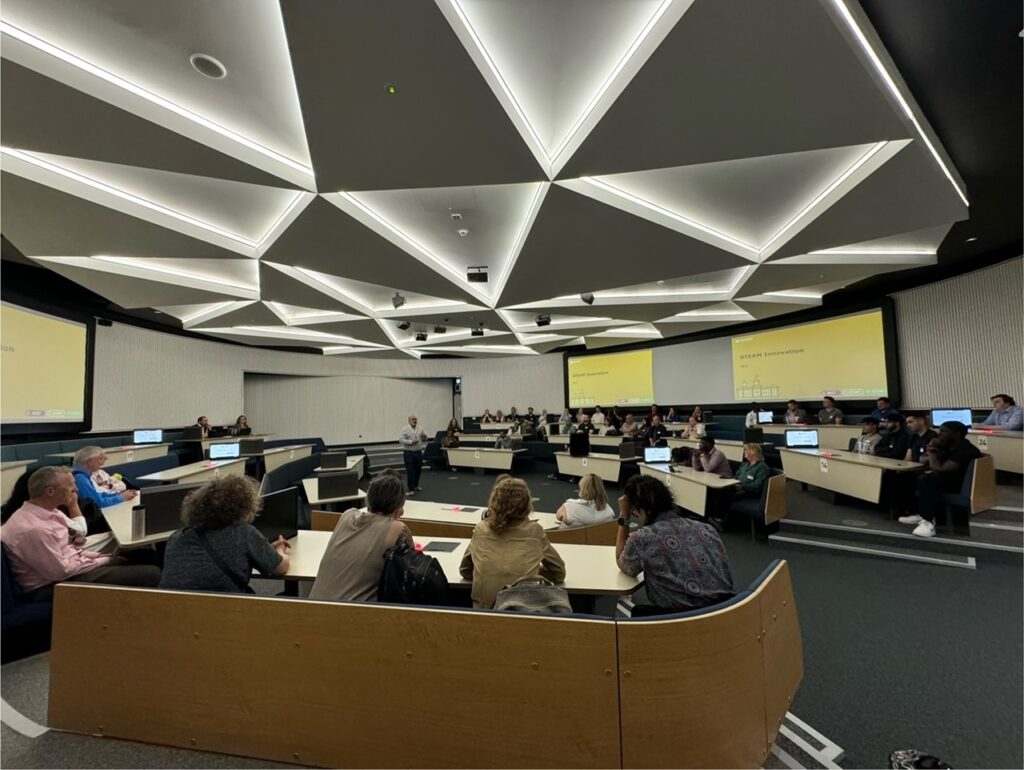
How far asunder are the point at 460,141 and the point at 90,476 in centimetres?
471

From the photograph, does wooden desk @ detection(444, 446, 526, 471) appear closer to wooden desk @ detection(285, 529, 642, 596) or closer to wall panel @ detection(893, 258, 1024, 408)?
wooden desk @ detection(285, 529, 642, 596)

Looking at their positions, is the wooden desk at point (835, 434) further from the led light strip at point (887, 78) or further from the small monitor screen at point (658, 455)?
the led light strip at point (887, 78)

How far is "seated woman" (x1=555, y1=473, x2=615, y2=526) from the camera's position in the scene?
3.64 meters

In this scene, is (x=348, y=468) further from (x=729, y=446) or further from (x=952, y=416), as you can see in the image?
(x=952, y=416)

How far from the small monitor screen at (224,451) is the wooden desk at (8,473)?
222 centimetres

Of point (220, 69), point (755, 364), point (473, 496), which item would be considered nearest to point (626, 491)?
point (220, 69)

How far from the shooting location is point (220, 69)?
2.88m

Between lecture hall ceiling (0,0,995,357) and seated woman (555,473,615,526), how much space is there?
2.84 m

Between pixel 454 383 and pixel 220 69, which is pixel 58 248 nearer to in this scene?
pixel 220 69

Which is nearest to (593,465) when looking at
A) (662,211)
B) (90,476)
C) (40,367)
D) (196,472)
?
(662,211)

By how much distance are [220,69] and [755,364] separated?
12.0 meters

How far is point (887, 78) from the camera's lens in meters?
2.83

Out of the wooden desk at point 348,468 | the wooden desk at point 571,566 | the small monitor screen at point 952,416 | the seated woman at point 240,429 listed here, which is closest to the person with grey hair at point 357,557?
the wooden desk at point 571,566

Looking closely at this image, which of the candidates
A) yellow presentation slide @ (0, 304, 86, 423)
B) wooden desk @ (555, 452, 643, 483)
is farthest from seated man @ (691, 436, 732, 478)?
yellow presentation slide @ (0, 304, 86, 423)
